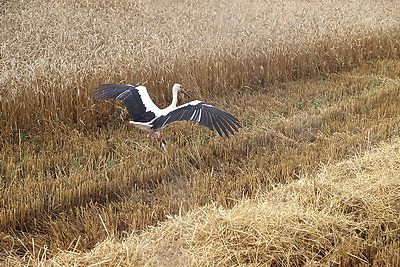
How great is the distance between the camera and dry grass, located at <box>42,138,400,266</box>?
323 centimetres

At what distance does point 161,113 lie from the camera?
512 cm

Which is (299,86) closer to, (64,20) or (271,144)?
(271,144)

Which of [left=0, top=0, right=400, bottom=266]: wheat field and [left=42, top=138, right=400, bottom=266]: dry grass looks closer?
[left=42, top=138, right=400, bottom=266]: dry grass

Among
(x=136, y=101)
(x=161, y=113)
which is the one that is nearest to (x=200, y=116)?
(x=161, y=113)

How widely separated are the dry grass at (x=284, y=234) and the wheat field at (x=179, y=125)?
0.02 meters

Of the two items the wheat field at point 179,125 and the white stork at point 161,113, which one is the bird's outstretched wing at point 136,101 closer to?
the white stork at point 161,113

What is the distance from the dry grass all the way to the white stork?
37.8 inches

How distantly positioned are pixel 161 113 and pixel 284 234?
87.6 inches

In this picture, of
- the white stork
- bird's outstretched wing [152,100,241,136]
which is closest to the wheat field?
the white stork

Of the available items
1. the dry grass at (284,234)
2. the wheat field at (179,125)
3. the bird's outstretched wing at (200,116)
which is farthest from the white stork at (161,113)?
the dry grass at (284,234)

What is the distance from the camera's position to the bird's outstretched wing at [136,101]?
5.23 metres

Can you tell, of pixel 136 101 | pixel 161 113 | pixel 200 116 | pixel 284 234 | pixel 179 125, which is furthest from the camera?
pixel 179 125

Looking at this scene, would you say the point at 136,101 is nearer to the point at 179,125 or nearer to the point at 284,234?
the point at 179,125

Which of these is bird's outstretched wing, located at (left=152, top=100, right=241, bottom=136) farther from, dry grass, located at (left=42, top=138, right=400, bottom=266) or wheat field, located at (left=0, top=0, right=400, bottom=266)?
dry grass, located at (left=42, top=138, right=400, bottom=266)
